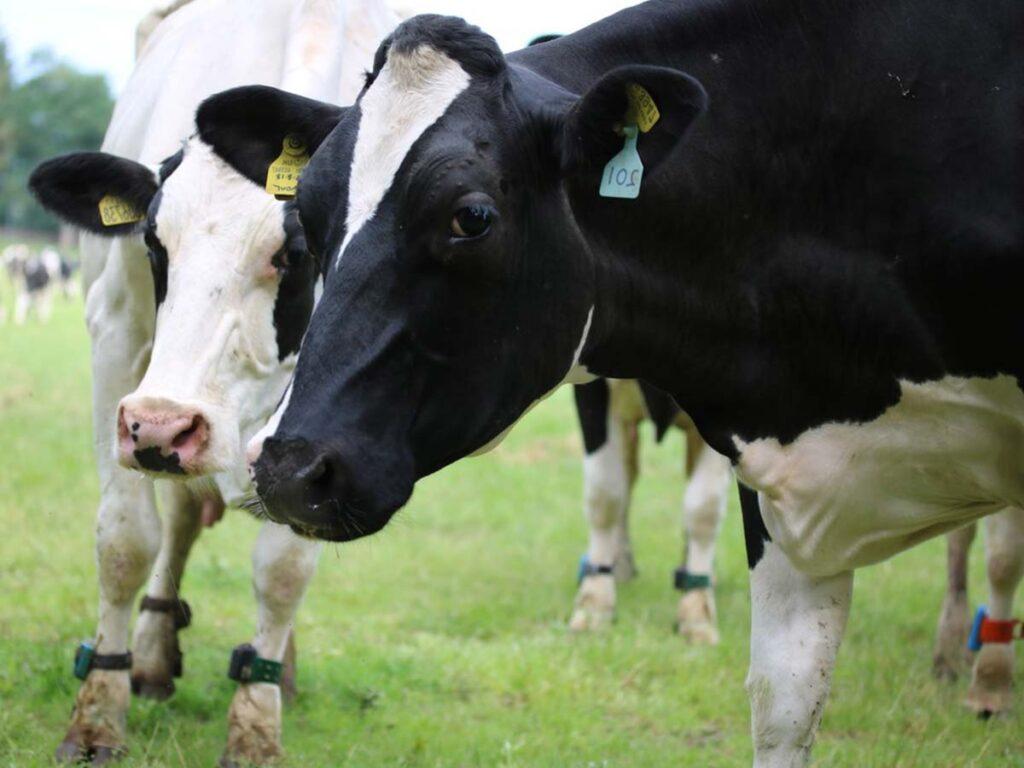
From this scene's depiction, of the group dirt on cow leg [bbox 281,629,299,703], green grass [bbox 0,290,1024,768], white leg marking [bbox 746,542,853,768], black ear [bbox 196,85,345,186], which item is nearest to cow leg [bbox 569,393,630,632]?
green grass [bbox 0,290,1024,768]

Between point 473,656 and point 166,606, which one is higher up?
point 166,606

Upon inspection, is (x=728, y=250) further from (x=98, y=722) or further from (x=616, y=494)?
(x=616, y=494)

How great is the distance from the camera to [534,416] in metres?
17.3

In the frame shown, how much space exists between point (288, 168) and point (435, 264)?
1.01 m

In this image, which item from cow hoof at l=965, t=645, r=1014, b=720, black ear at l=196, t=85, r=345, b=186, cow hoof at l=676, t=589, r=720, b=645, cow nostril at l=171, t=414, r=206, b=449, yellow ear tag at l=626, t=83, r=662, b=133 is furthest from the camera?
cow hoof at l=676, t=589, r=720, b=645

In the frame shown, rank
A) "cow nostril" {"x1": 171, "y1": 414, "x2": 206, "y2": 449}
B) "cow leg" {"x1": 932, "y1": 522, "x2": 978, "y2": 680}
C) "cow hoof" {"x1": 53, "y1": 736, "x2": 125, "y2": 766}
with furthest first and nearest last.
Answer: "cow leg" {"x1": 932, "y1": 522, "x2": 978, "y2": 680}, "cow hoof" {"x1": 53, "y1": 736, "x2": 125, "y2": 766}, "cow nostril" {"x1": 171, "y1": 414, "x2": 206, "y2": 449}

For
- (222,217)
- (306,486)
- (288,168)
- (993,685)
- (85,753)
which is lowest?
(993,685)

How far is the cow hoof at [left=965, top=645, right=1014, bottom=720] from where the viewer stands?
5852 millimetres

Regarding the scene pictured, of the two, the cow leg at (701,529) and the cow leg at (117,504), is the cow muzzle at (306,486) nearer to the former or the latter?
the cow leg at (117,504)

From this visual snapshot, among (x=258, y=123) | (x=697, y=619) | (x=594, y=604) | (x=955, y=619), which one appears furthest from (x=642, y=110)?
(x=594, y=604)

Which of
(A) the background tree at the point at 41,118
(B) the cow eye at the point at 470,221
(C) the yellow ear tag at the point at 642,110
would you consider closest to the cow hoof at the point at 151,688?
(B) the cow eye at the point at 470,221

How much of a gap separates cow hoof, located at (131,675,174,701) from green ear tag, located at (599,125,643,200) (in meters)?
3.27

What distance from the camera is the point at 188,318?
441cm

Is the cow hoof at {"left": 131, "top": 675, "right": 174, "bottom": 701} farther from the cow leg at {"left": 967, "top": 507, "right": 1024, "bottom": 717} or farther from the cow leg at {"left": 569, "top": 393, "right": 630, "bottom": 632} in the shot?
the cow leg at {"left": 967, "top": 507, "right": 1024, "bottom": 717}
